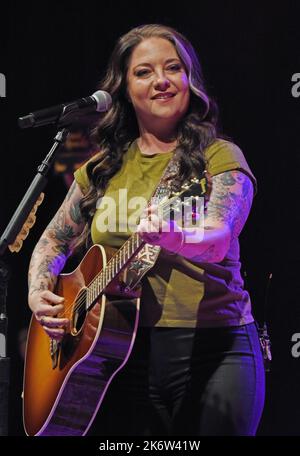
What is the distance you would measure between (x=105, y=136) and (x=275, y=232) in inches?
30.7

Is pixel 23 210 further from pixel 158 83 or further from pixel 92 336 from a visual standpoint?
pixel 158 83

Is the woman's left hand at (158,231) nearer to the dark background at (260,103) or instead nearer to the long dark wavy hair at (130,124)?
the long dark wavy hair at (130,124)

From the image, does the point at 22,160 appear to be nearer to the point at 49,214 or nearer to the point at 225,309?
the point at 49,214

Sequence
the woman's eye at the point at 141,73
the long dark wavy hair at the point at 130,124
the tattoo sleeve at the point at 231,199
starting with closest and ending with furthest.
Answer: the tattoo sleeve at the point at 231,199
the long dark wavy hair at the point at 130,124
the woman's eye at the point at 141,73

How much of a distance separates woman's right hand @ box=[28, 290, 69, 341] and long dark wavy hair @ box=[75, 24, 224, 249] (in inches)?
9.5

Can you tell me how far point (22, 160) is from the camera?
10.7 ft

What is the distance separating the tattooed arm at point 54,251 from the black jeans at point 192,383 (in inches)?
17.5

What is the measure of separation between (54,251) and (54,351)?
15.8 inches

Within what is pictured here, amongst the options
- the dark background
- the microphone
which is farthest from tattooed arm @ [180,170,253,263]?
the dark background

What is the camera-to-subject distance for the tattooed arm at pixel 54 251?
2.60 m

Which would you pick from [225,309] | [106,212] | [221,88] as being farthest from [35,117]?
[221,88]

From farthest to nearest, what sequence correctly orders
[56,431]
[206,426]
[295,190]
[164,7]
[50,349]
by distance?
[164,7], [295,190], [50,349], [56,431], [206,426]

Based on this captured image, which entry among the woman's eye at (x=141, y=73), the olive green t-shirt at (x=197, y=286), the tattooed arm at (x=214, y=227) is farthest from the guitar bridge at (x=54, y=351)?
the woman's eye at (x=141, y=73)

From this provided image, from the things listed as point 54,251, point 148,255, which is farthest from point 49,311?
point 148,255
